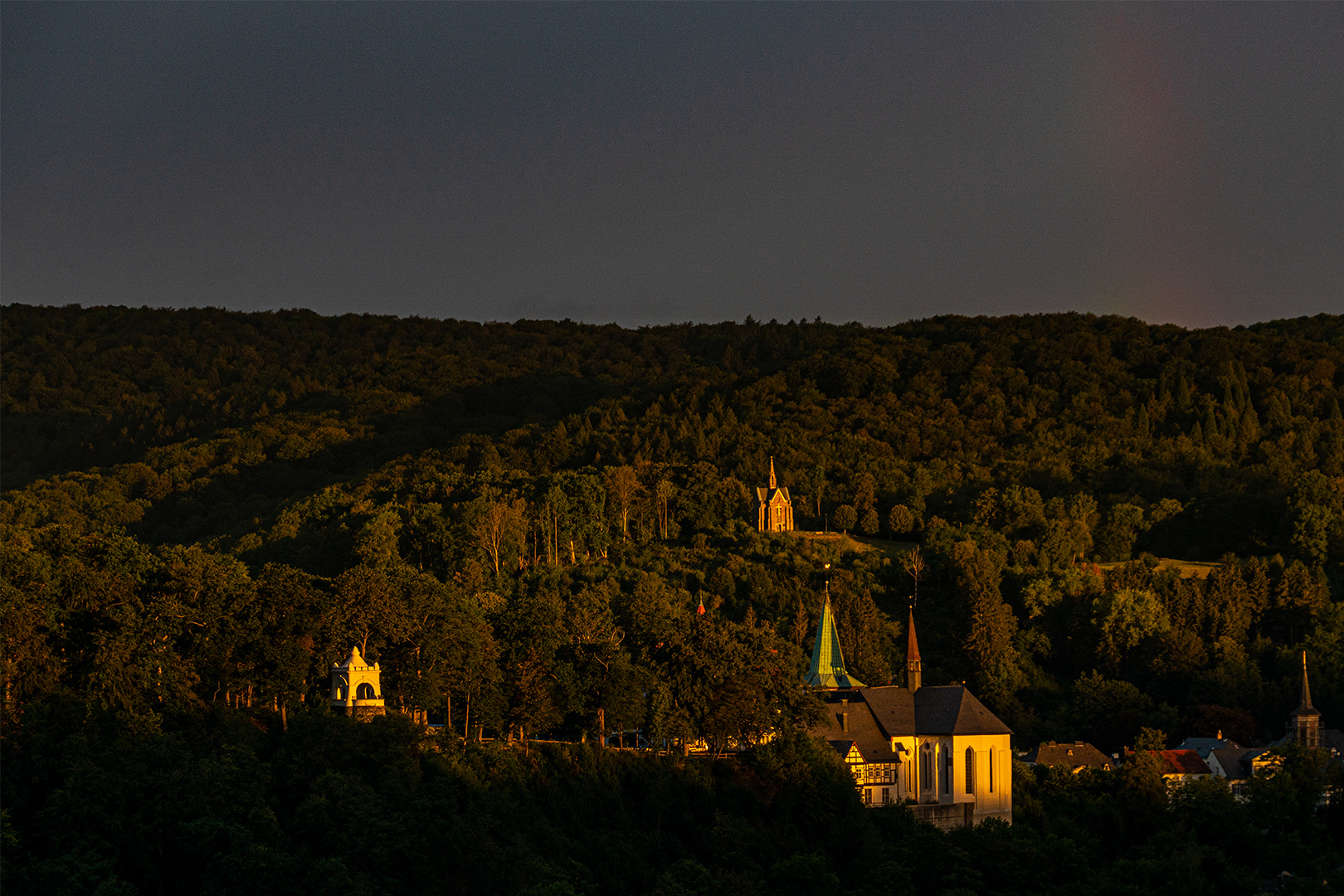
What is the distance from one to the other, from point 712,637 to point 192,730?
64.3ft

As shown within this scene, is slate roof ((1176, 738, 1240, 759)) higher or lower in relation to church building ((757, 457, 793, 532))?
lower

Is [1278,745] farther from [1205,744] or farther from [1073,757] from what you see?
[1073,757]

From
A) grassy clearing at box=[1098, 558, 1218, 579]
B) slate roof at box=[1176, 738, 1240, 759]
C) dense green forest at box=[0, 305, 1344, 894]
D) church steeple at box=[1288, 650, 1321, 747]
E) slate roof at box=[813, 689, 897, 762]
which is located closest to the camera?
dense green forest at box=[0, 305, 1344, 894]

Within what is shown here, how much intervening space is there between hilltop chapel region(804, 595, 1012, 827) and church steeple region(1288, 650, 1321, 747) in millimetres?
17712

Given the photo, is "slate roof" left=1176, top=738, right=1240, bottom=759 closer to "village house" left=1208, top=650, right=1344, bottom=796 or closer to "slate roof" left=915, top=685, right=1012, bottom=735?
"village house" left=1208, top=650, right=1344, bottom=796

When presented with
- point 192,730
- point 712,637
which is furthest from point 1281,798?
point 192,730

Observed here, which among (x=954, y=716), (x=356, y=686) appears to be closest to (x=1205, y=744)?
(x=954, y=716)

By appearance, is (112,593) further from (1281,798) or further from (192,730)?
(1281,798)

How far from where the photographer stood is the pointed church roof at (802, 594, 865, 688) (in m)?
87.8

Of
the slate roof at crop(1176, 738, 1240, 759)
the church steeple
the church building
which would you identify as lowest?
the slate roof at crop(1176, 738, 1240, 759)

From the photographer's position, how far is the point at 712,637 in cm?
→ 7169

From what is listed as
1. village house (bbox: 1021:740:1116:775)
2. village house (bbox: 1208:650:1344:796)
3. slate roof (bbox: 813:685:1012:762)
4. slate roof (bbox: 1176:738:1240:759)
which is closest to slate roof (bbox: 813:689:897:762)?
slate roof (bbox: 813:685:1012:762)

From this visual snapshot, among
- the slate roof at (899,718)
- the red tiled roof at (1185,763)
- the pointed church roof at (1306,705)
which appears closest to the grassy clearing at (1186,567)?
the pointed church roof at (1306,705)

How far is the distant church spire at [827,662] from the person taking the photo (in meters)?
87.8
